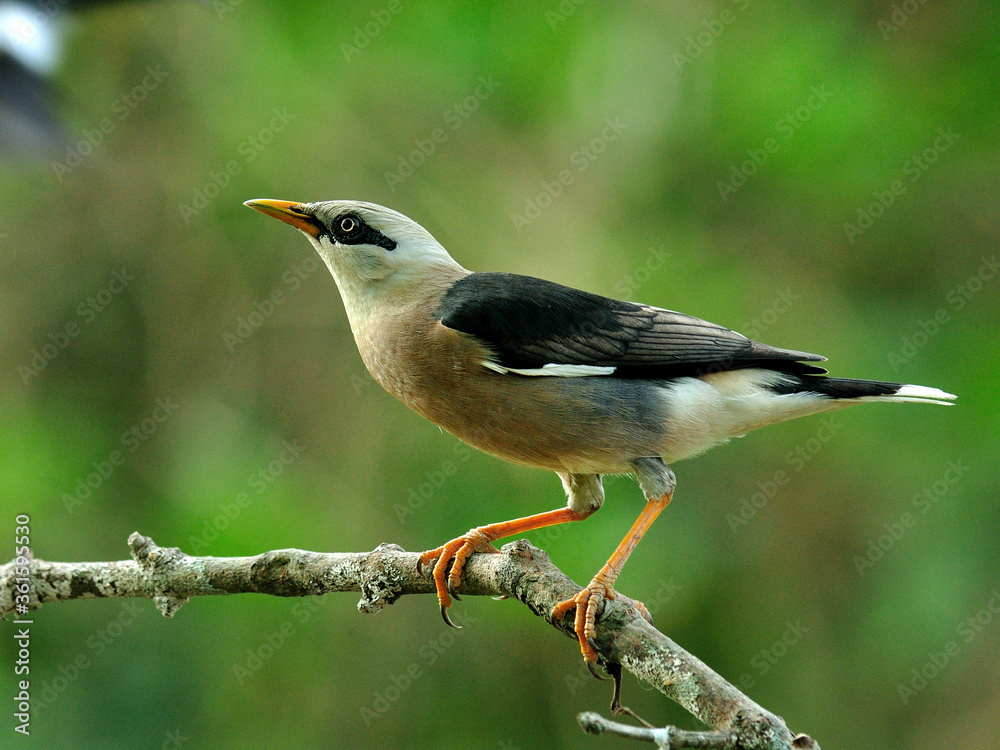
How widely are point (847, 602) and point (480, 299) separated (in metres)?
3.92

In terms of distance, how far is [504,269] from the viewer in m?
6.25

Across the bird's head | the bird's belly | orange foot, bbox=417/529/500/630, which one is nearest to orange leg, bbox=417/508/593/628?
orange foot, bbox=417/529/500/630

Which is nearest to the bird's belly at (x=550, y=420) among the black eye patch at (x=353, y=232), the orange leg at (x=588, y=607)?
the orange leg at (x=588, y=607)

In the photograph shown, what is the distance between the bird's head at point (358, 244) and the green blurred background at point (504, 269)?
2.25m

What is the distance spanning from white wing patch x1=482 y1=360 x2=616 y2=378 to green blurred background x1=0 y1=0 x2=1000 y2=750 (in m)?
2.01

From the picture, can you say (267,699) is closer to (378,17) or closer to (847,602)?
(847,602)

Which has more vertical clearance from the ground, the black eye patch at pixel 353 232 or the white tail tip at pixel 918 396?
the white tail tip at pixel 918 396

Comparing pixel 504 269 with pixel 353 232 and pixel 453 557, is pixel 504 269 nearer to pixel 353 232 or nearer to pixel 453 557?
pixel 353 232

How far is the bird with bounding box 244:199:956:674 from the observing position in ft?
11.1

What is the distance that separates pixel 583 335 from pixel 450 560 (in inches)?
40.9

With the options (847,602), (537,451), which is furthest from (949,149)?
(537,451)

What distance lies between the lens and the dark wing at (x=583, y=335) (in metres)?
3.48

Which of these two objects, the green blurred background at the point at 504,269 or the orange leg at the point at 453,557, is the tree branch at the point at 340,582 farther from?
the green blurred background at the point at 504,269

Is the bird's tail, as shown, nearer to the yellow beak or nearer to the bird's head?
the bird's head
